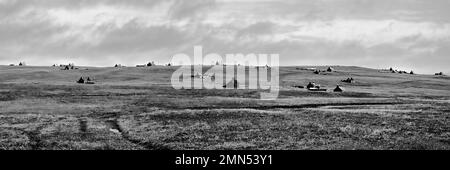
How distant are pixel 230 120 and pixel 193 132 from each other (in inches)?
229

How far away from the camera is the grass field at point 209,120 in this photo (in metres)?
36.9

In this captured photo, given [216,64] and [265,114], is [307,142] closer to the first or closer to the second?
[265,114]

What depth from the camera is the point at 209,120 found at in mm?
46406

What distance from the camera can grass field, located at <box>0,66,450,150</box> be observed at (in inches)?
1453
